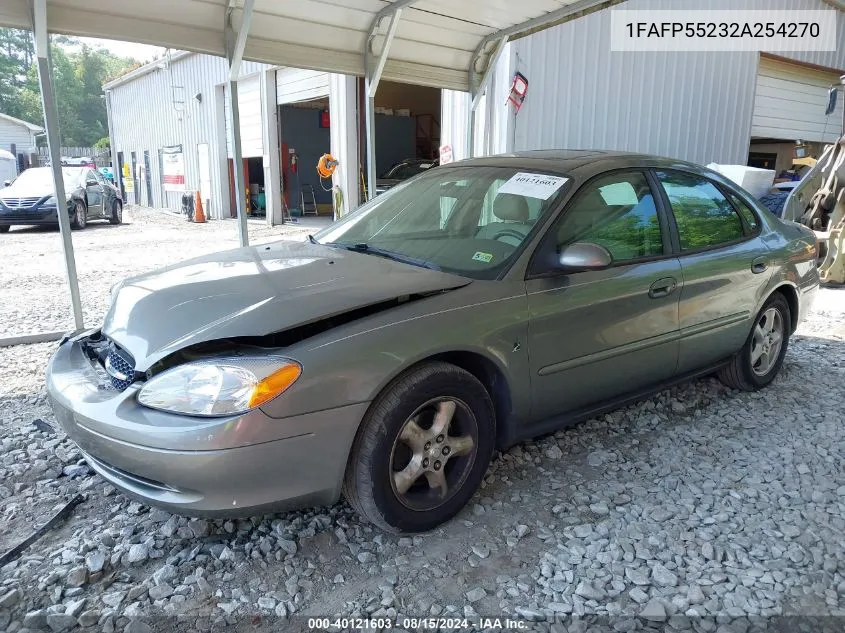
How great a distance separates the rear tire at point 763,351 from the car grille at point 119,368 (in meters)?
3.51

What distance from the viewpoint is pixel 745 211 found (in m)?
3.91

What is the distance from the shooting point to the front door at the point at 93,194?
15.3 meters

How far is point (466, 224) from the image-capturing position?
3.18 meters

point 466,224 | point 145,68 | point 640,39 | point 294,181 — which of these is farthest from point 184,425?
point 145,68

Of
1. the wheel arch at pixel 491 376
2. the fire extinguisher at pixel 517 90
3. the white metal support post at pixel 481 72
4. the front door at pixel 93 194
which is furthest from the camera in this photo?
the front door at pixel 93 194

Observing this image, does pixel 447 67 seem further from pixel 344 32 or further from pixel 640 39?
pixel 640 39

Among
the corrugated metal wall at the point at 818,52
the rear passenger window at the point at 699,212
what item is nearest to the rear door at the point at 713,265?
the rear passenger window at the point at 699,212

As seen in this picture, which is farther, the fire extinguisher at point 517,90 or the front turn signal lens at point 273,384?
the fire extinguisher at point 517,90

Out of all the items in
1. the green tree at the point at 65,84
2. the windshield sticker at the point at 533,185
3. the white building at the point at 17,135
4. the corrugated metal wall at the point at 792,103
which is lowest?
the windshield sticker at the point at 533,185

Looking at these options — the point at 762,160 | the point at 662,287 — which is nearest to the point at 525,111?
the point at 662,287

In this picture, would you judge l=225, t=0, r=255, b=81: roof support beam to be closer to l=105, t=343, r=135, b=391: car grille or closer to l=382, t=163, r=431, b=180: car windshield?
l=105, t=343, r=135, b=391: car grille

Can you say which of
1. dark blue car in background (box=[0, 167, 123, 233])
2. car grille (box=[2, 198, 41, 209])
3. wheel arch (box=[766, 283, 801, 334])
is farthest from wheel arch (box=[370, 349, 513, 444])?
car grille (box=[2, 198, 41, 209])

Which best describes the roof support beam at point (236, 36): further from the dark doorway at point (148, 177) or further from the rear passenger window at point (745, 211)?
the dark doorway at point (148, 177)

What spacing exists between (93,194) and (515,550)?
16.2 metres
